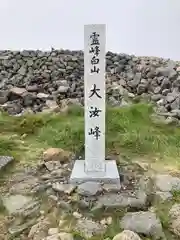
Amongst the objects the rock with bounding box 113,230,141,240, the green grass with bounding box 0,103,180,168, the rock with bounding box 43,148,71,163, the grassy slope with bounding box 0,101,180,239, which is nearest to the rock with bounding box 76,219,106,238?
the rock with bounding box 113,230,141,240

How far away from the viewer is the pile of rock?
8.21 meters

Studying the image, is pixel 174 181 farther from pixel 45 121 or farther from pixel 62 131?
pixel 45 121

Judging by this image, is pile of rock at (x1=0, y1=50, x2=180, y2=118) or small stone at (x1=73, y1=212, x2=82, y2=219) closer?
small stone at (x1=73, y1=212, x2=82, y2=219)

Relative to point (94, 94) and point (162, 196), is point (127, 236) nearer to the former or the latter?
point (162, 196)

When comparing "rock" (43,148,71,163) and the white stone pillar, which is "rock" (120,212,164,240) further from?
"rock" (43,148,71,163)

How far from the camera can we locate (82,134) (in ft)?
Result: 16.9

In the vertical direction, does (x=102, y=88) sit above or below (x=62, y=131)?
above

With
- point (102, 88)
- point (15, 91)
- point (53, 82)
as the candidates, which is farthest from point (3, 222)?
point (53, 82)

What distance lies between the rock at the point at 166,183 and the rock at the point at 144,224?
0.61 metres

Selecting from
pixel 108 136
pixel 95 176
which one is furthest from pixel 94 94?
pixel 108 136

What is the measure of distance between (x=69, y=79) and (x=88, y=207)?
21.5 ft

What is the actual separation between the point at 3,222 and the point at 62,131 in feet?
7.00

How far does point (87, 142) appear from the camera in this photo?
3.85 metres

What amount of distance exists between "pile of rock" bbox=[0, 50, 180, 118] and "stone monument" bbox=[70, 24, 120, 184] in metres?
3.26
